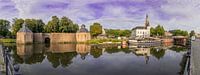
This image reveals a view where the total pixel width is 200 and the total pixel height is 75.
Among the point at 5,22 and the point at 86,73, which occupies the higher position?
the point at 5,22

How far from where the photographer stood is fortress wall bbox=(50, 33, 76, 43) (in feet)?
278

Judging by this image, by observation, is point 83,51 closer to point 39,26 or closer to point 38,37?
point 38,37

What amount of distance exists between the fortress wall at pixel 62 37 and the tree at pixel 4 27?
38.6 ft

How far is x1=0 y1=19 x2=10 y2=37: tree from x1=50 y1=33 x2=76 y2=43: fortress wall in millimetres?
11761

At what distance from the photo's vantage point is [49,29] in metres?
87.0

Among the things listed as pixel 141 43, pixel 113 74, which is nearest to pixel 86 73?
pixel 113 74

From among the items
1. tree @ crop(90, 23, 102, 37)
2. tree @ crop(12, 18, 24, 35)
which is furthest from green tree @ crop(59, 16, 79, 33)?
tree @ crop(12, 18, 24, 35)

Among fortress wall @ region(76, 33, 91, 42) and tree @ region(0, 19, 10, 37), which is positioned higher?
tree @ region(0, 19, 10, 37)

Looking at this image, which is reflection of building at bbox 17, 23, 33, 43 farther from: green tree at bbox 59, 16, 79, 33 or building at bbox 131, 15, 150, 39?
building at bbox 131, 15, 150, 39

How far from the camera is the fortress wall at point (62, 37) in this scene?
8462 cm

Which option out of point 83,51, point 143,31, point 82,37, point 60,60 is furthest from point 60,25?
point 60,60

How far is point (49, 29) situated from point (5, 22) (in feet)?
39.5

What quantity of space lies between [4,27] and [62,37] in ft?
51.0

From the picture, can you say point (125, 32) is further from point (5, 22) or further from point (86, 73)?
point (86, 73)
